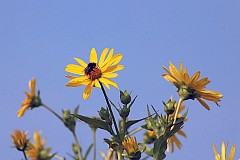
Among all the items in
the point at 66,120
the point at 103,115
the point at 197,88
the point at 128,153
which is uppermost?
the point at 66,120

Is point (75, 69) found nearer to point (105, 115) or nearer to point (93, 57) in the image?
point (93, 57)

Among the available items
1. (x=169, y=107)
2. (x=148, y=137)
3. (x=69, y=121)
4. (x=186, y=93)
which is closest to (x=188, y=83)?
(x=186, y=93)

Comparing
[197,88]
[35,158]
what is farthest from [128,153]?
[35,158]

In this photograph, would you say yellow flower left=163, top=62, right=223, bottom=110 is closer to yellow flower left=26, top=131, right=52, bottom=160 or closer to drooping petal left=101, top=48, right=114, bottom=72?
drooping petal left=101, top=48, right=114, bottom=72

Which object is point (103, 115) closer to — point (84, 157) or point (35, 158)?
point (84, 157)

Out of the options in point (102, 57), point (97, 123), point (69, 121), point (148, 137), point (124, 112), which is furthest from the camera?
point (148, 137)

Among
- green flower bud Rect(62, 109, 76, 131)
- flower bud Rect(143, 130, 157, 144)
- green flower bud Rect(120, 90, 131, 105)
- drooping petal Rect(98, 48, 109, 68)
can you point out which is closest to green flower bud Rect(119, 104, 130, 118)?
green flower bud Rect(120, 90, 131, 105)
